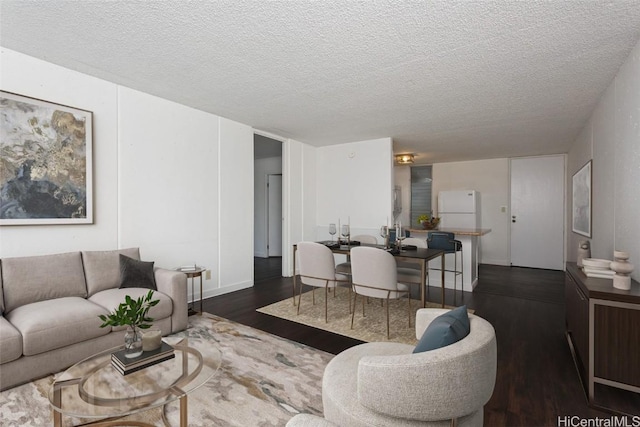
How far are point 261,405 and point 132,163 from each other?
2.85m

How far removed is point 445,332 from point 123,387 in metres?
1.54

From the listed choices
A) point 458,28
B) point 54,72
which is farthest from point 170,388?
point 54,72

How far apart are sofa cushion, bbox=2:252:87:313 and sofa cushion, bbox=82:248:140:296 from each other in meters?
0.05

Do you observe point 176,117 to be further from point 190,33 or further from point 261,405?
point 261,405

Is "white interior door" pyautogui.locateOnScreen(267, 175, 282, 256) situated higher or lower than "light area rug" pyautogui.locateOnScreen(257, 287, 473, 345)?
higher

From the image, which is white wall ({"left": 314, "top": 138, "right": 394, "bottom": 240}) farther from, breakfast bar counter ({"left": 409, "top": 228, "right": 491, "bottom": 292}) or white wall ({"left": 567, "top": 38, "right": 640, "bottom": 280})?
white wall ({"left": 567, "top": 38, "right": 640, "bottom": 280})

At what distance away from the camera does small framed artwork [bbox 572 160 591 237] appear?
12.9ft

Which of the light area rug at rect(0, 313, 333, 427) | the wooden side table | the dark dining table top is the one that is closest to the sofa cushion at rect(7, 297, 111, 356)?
the light area rug at rect(0, 313, 333, 427)

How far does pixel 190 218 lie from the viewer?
157 inches

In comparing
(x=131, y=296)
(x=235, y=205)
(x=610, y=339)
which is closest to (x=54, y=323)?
(x=131, y=296)

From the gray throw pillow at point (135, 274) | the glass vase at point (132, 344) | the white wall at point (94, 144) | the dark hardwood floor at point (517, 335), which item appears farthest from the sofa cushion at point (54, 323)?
the dark hardwood floor at point (517, 335)

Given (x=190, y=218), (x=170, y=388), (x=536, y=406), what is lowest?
(x=536, y=406)

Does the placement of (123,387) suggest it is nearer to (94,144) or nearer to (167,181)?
(94,144)

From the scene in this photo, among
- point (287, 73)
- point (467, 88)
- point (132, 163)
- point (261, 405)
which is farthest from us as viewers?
point (132, 163)
